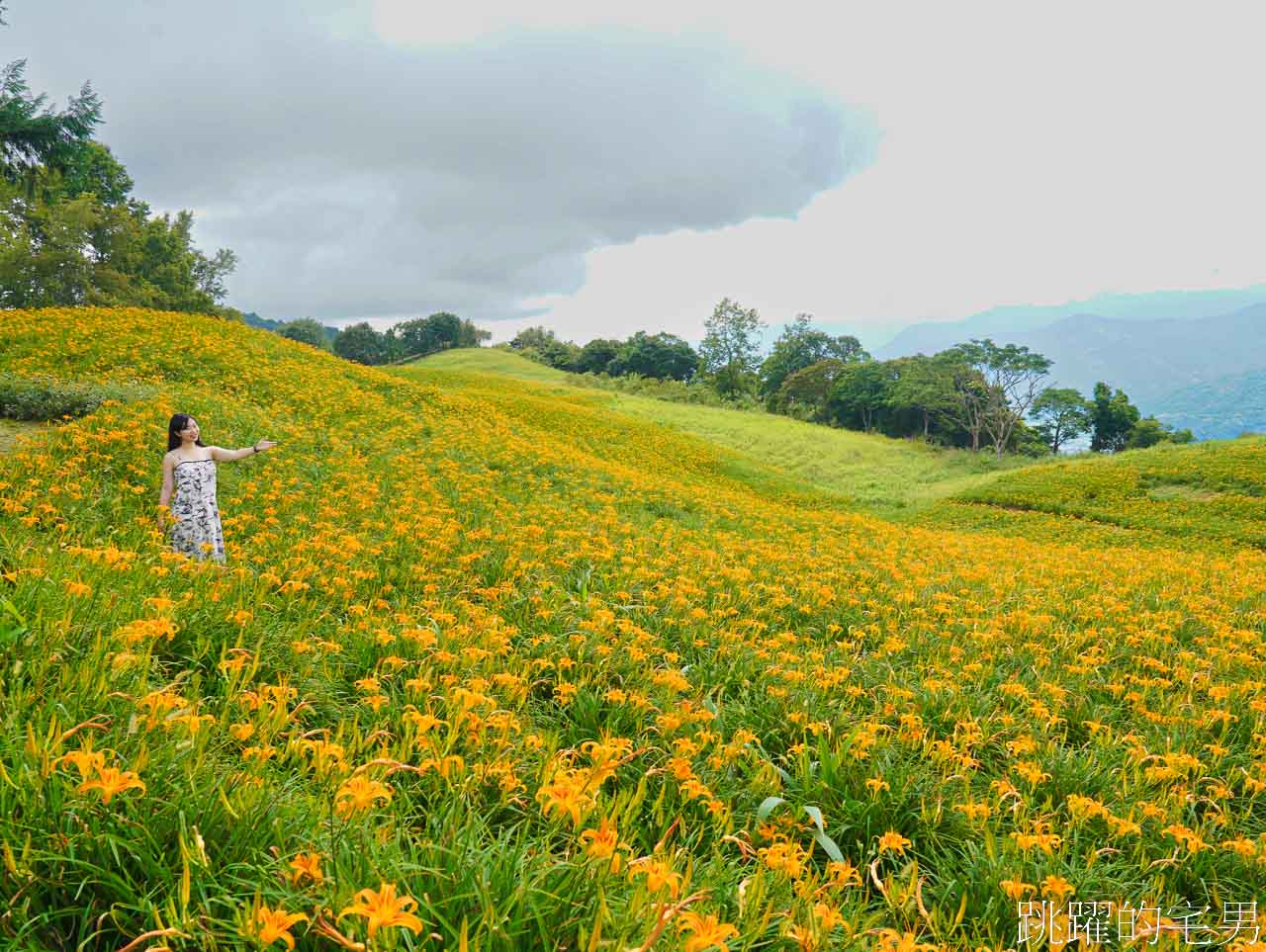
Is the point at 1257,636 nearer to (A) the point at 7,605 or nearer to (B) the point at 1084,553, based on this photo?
(B) the point at 1084,553

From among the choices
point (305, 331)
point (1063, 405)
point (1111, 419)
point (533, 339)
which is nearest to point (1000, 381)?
point (1063, 405)

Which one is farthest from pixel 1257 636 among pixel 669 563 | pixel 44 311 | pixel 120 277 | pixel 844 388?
pixel 844 388

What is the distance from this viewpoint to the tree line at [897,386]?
39.0 meters

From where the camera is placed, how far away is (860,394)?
172 feet

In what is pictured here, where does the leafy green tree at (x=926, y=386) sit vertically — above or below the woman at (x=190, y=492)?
above

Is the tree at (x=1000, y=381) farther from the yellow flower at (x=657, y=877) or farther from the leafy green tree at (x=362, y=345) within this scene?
the leafy green tree at (x=362, y=345)

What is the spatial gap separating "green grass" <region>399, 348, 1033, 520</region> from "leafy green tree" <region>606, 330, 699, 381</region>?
3331cm

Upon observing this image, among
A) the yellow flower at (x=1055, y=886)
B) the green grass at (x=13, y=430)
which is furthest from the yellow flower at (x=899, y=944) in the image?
the green grass at (x=13, y=430)

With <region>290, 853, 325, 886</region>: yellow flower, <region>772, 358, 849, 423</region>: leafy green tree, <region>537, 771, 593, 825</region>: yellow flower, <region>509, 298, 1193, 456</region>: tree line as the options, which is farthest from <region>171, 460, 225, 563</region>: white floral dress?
<region>772, 358, 849, 423</region>: leafy green tree

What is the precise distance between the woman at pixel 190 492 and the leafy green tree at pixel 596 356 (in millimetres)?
76676

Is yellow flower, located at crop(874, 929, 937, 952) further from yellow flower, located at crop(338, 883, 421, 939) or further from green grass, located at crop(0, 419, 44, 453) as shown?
green grass, located at crop(0, 419, 44, 453)

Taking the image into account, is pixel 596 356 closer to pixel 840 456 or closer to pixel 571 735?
pixel 840 456

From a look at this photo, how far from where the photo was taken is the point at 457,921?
5.35ft

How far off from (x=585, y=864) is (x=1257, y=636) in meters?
6.83
